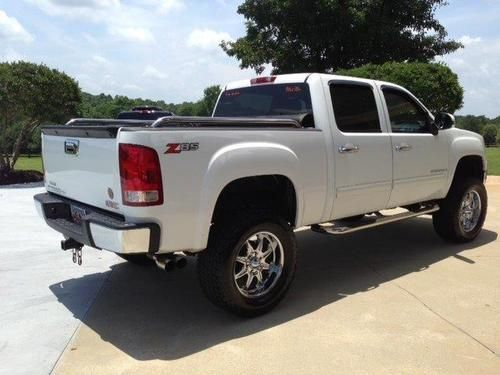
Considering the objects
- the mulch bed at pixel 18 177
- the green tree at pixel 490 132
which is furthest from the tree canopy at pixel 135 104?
the mulch bed at pixel 18 177

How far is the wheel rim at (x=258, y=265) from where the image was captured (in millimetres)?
4207

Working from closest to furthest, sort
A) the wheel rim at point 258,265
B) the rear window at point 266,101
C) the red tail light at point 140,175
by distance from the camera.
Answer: the red tail light at point 140,175, the wheel rim at point 258,265, the rear window at point 266,101

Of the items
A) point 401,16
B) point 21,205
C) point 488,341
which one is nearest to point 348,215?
point 488,341

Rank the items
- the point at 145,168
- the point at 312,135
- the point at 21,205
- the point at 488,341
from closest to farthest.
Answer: the point at 145,168 → the point at 488,341 → the point at 312,135 → the point at 21,205

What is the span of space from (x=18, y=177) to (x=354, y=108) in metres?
10.8

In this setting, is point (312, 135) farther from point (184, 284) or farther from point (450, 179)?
point (450, 179)

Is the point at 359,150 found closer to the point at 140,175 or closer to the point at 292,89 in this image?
the point at 292,89

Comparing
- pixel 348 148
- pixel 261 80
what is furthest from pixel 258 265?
pixel 261 80

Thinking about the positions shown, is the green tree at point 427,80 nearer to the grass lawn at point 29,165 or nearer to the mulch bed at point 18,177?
the mulch bed at point 18,177

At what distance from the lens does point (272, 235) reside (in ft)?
14.1

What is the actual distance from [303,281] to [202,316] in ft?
4.23

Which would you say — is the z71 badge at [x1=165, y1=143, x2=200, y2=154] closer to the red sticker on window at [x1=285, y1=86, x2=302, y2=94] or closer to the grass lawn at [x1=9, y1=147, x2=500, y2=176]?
the red sticker on window at [x1=285, y1=86, x2=302, y2=94]

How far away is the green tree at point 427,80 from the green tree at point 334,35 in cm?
435

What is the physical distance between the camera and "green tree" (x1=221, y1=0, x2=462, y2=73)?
16312mm
